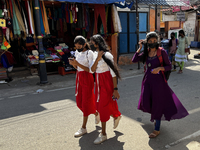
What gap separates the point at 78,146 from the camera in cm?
338

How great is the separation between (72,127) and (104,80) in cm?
138

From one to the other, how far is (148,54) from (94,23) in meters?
7.06

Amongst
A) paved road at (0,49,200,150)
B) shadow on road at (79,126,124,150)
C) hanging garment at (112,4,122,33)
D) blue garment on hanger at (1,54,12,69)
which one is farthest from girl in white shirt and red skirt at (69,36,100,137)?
hanging garment at (112,4,122,33)

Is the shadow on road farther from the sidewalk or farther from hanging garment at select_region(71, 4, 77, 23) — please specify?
hanging garment at select_region(71, 4, 77, 23)

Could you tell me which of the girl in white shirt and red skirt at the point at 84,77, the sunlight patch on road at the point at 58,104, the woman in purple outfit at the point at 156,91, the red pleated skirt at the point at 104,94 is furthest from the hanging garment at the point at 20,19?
the woman in purple outfit at the point at 156,91

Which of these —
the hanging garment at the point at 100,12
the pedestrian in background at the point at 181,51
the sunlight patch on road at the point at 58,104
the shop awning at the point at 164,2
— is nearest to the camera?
the sunlight patch on road at the point at 58,104

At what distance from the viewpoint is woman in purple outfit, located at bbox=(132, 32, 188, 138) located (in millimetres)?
3443

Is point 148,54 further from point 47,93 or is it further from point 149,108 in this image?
point 47,93

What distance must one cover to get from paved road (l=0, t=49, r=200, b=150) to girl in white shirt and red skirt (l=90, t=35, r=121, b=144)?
0.46m

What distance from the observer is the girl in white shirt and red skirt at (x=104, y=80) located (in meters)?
3.29

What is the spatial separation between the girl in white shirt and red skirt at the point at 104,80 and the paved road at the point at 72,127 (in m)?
0.46

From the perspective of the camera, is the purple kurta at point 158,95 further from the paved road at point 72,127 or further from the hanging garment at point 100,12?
the hanging garment at point 100,12

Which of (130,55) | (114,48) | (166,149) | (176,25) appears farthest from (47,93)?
(176,25)

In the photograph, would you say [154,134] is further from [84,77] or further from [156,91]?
[84,77]
